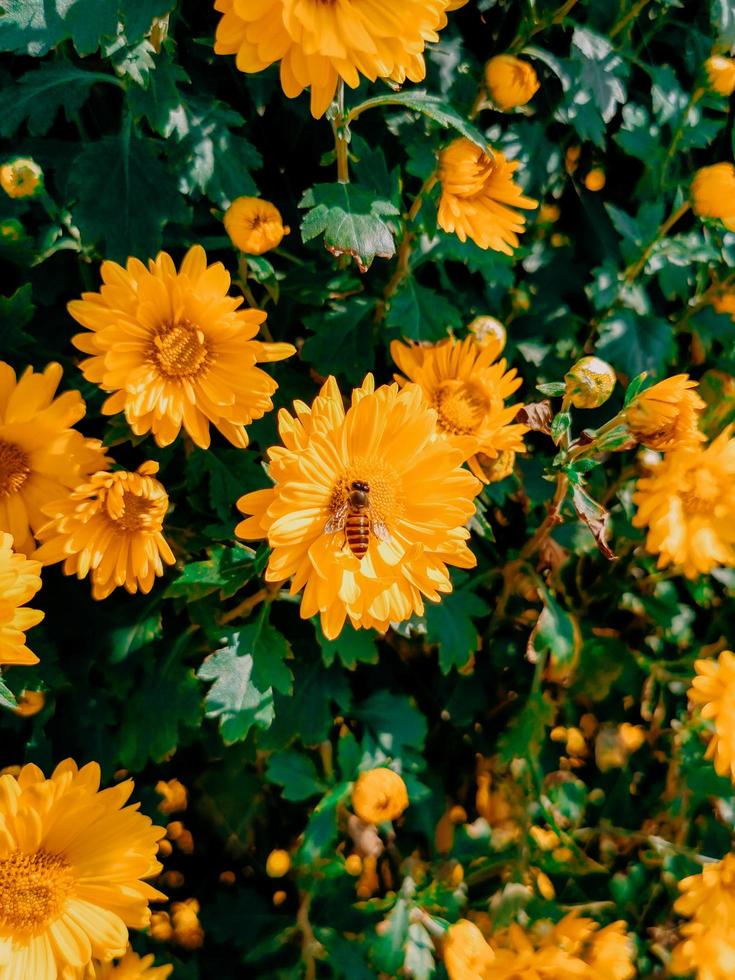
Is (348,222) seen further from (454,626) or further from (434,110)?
(454,626)

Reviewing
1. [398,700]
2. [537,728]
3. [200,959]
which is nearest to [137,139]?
[398,700]

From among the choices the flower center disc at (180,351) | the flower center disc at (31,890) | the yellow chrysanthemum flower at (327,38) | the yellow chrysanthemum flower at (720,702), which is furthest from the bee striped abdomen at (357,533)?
the yellow chrysanthemum flower at (720,702)

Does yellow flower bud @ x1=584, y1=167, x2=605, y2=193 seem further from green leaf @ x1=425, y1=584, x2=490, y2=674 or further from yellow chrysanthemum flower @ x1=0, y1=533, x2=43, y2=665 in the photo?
yellow chrysanthemum flower @ x1=0, y1=533, x2=43, y2=665

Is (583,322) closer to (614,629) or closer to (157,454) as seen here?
(614,629)

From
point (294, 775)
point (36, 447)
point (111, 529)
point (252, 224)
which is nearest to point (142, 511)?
point (111, 529)

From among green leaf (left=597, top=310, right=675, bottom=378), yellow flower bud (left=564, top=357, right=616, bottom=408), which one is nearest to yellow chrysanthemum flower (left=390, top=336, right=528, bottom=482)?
yellow flower bud (left=564, top=357, right=616, bottom=408)
